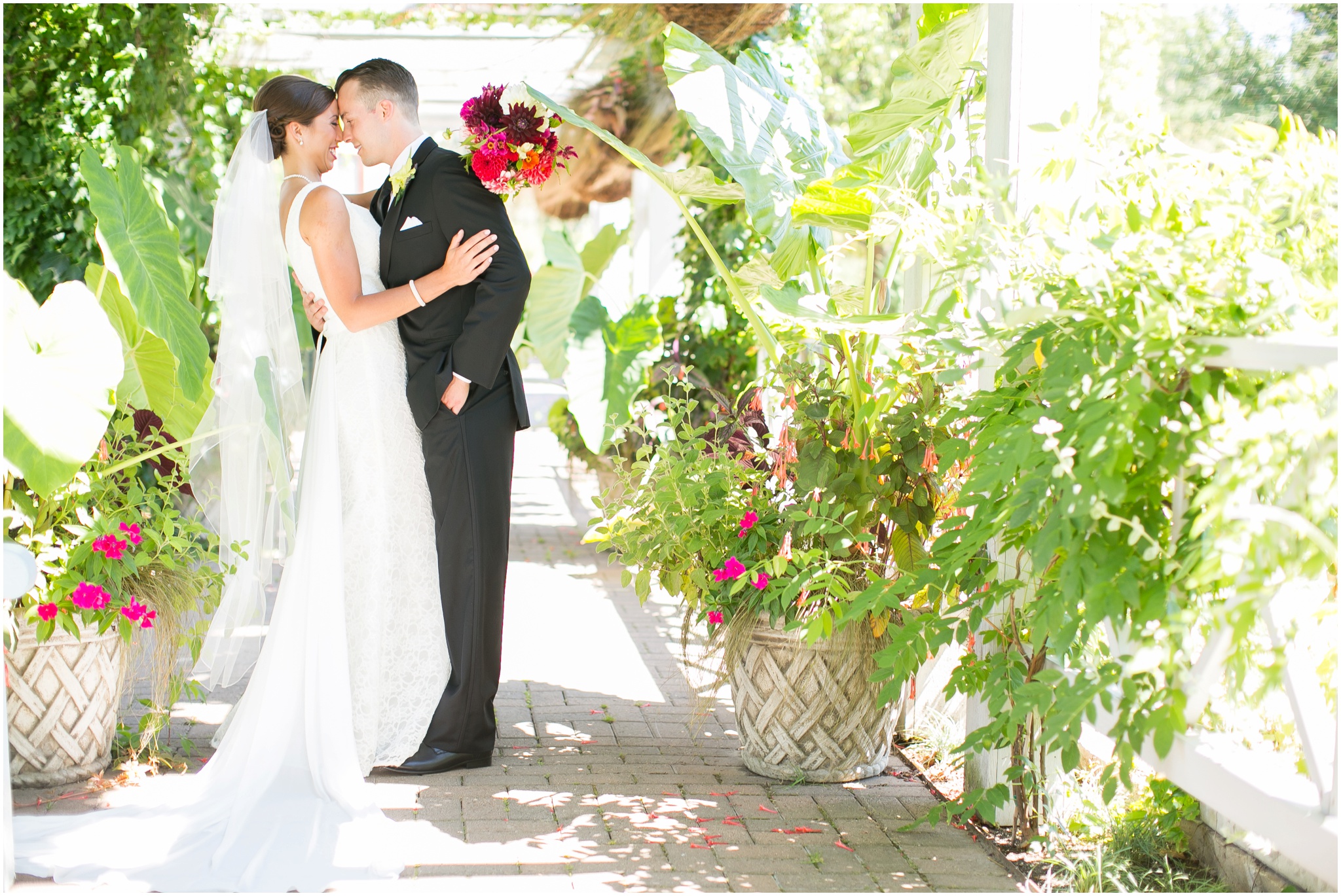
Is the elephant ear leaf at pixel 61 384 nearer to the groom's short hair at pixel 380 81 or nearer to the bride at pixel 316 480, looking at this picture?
Answer: the bride at pixel 316 480

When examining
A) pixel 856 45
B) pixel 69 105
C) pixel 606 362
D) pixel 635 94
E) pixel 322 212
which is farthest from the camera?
pixel 856 45

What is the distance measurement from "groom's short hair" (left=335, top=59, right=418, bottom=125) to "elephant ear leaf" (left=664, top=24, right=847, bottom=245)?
0.71 m

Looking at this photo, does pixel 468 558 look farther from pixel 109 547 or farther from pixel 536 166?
pixel 536 166

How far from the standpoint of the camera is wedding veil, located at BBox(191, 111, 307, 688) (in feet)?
9.45

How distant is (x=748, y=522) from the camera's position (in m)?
2.79

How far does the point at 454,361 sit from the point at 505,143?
0.57 meters

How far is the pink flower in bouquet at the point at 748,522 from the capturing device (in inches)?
110

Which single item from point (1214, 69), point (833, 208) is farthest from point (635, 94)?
point (1214, 69)

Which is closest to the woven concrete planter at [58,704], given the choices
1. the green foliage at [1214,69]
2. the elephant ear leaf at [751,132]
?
the elephant ear leaf at [751,132]

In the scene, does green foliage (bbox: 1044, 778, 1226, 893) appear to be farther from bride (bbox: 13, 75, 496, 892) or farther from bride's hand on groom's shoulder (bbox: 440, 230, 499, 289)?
bride's hand on groom's shoulder (bbox: 440, 230, 499, 289)

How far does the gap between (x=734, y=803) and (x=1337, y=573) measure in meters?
1.52

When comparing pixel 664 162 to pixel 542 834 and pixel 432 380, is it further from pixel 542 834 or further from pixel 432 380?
pixel 542 834

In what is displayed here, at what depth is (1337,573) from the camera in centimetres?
161

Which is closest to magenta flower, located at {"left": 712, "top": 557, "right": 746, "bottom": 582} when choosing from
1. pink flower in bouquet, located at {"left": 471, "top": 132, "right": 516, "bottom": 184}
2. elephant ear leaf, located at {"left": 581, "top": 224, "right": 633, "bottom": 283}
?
pink flower in bouquet, located at {"left": 471, "top": 132, "right": 516, "bottom": 184}
